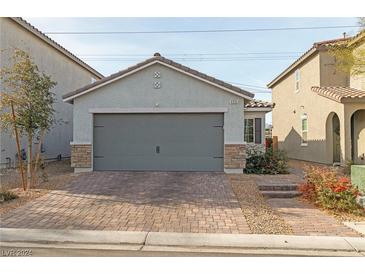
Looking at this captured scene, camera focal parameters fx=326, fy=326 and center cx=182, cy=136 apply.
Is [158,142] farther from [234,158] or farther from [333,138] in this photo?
[333,138]

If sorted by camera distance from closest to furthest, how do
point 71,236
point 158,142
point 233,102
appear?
point 71,236, point 233,102, point 158,142

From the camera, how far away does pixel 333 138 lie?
51.1 feet

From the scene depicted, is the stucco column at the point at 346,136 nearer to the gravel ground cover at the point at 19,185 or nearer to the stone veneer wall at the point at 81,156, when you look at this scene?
the stone veneer wall at the point at 81,156

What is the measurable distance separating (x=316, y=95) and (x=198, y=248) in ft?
43.9

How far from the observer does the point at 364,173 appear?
813cm

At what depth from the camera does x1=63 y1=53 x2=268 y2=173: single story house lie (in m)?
12.2

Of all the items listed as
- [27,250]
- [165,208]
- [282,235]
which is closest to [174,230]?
[165,208]

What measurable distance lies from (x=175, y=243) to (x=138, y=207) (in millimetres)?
2354

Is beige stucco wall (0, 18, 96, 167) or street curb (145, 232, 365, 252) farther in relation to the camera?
beige stucco wall (0, 18, 96, 167)

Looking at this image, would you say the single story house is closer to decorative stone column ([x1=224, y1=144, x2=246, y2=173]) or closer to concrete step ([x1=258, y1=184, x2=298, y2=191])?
decorative stone column ([x1=224, y1=144, x2=246, y2=173])

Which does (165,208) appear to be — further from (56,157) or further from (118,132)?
(56,157)

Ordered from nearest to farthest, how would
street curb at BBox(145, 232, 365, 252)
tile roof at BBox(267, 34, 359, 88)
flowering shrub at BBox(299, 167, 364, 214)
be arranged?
1. street curb at BBox(145, 232, 365, 252)
2. flowering shrub at BBox(299, 167, 364, 214)
3. tile roof at BBox(267, 34, 359, 88)

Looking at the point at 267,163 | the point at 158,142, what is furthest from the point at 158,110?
the point at 267,163

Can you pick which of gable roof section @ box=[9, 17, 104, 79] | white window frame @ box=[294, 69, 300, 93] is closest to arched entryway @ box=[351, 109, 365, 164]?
white window frame @ box=[294, 69, 300, 93]
